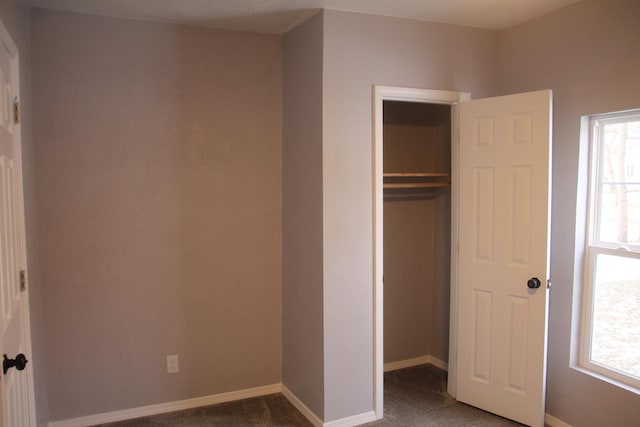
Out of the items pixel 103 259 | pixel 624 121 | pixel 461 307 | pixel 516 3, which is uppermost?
pixel 516 3

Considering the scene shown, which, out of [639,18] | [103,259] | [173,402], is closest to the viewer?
[639,18]

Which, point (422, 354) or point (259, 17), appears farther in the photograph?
point (422, 354)

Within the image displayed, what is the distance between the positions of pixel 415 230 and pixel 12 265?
2770 millimetres

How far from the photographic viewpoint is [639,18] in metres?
2.57

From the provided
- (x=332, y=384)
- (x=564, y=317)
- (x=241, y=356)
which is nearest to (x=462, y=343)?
(x=564, y=317)

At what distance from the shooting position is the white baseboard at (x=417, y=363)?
3930 millimetres

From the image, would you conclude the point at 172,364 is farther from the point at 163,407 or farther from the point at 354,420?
the point at 354,420

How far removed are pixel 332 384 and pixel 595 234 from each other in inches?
70.6

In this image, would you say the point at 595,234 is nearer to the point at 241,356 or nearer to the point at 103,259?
the point at 241,356

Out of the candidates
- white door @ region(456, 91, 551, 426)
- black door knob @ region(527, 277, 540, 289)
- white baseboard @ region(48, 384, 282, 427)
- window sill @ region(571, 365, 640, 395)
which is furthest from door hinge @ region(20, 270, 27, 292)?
window sill @ region(571, 365, 640, 395)

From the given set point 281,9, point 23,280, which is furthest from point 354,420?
point 281,9

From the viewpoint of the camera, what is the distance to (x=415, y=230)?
3.96 m

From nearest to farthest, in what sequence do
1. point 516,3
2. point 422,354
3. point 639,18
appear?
point 639,18 → point 516,3 → point 422,354

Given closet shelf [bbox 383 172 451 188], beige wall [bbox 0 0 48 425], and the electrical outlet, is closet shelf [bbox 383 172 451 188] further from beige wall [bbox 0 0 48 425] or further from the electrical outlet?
beige wall [bbox 0 0 48 425]
